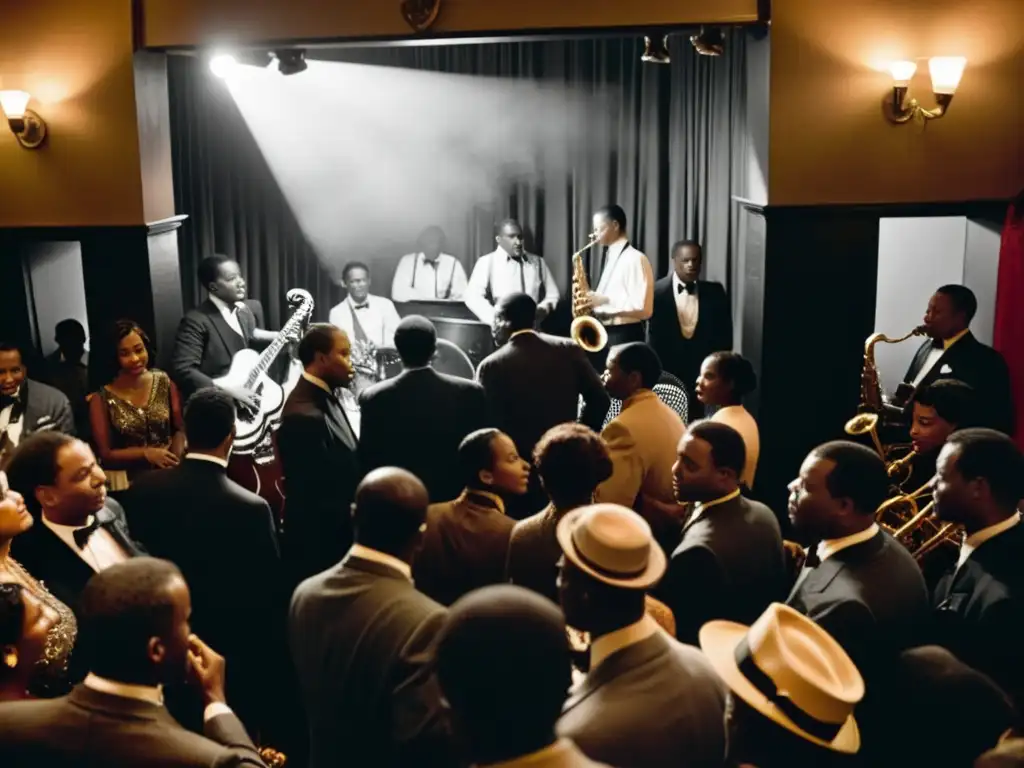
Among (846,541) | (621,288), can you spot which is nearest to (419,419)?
(846,541)

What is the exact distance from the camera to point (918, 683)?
222cm

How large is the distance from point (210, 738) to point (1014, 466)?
2245 millimetres

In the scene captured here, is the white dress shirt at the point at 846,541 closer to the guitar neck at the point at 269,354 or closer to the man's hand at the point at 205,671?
the man's hand at the point at 205,671

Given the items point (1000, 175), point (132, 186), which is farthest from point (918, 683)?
point (132, 186)

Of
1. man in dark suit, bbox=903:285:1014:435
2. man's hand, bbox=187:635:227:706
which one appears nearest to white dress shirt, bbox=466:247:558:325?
man in dark suit, bbox=903:285:1014:435

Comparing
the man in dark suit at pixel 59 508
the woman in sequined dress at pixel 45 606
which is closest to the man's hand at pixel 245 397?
the man in dark suit at pixel 59 508

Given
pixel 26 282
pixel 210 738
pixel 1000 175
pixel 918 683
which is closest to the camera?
pixel 918 683

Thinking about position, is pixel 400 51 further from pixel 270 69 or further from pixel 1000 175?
pixel 1000 175

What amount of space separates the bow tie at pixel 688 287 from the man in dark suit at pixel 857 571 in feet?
14.8

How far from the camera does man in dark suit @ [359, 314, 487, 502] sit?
4.64 m

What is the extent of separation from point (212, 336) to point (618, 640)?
4485 mm

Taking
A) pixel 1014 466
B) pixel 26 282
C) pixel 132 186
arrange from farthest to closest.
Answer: pixel 26 282, pixel 132 186, pixel 1014 466

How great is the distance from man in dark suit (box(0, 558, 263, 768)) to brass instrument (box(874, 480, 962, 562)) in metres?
2.53

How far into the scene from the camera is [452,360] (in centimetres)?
785
